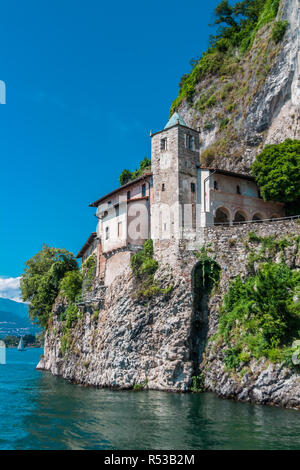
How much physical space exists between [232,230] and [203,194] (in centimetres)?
569

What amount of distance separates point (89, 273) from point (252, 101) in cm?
2741

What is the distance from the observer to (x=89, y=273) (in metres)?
50.0

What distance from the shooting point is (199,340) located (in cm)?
3422

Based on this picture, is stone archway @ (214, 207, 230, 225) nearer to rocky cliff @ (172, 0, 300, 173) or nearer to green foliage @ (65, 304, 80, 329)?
rocky cliff @ (172, 0, 300, 173)

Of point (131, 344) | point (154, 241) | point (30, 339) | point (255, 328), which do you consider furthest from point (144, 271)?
point (30, 339)

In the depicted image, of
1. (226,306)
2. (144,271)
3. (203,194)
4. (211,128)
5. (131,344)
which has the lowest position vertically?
(131,344)

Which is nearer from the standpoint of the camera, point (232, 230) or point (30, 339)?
point (232, 230)

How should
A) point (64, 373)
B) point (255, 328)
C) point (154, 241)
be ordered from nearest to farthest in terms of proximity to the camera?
1. point (255, 328)
2. point (154, 241)
3. point (64, 373)

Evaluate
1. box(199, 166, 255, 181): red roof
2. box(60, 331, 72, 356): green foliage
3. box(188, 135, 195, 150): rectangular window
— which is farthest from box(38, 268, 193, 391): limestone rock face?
box(188, 135, 195, 150): rectangular window

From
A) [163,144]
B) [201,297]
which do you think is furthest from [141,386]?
[163,144]

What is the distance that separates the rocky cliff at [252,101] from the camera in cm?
4384

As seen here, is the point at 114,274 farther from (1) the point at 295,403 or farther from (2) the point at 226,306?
(1) the point at 295,403

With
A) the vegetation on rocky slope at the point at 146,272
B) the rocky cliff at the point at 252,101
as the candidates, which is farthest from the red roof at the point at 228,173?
the vegetation on rocky slope at the point at 146,272

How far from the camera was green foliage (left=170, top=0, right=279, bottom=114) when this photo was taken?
5884 centimetres
